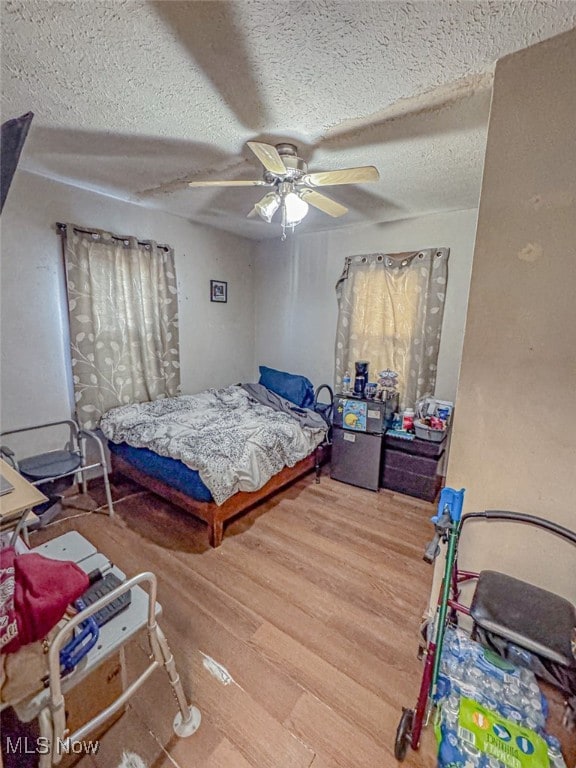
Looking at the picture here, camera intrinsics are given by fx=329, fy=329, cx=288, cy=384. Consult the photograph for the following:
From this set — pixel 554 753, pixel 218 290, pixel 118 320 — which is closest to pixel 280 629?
pixel 554 753

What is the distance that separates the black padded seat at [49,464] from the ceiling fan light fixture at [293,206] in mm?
2303

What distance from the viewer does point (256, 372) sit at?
457 centimetres

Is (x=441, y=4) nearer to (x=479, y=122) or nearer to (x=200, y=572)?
(x=479, y=122)

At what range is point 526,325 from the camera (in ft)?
4.13

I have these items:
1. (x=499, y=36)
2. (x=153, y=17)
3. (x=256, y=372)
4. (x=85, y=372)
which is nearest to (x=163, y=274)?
(x=85, y=372)

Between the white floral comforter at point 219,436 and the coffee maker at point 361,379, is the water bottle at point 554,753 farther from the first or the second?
the coffee maker at point 361,379

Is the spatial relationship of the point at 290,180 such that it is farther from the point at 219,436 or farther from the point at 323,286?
the point at 323,286

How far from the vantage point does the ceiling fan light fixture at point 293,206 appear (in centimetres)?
200

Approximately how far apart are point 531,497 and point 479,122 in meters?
1.76

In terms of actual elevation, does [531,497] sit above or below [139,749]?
above

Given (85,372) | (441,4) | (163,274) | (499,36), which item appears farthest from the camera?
(163,274)

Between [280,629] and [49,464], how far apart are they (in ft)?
6.41

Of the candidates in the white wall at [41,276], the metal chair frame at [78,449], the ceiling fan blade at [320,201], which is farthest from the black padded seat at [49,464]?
the ceiling fan blade at [320,201]

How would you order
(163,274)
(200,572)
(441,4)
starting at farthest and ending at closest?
(163,274)
(200,572)
(441,4)
